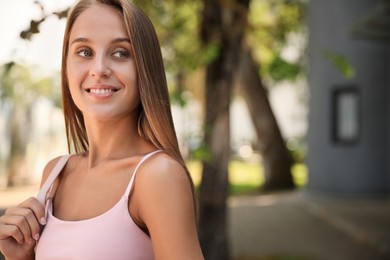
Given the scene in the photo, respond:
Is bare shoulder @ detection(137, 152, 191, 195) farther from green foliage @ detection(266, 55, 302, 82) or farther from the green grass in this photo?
the green grass

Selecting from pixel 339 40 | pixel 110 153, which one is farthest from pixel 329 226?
pixel 110 153

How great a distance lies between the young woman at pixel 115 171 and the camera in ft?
4.67

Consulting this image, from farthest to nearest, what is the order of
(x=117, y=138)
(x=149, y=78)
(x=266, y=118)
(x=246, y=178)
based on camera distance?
(x=246, y=178)
(x=266, y=118)
(x=117, y=138)
(x=149, y=78)

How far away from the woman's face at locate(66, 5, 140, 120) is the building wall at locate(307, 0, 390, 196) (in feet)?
40.9

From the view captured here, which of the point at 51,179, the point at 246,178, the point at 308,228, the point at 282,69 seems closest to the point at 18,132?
the point at 246,178

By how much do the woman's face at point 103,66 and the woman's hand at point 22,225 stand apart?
10.3 inches

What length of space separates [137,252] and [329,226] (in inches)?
384

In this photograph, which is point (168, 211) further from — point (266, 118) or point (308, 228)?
point (266, 118)

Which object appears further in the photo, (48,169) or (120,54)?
(48,169)

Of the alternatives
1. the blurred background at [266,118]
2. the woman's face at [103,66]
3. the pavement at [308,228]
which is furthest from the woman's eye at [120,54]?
the pavement at [308,228]

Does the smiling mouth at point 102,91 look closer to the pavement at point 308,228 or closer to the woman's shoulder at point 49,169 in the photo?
the woman's shoulder at point 49,169

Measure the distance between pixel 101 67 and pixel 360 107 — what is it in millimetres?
13048

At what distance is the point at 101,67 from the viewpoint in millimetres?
1546

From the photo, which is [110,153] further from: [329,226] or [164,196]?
[329,226]
